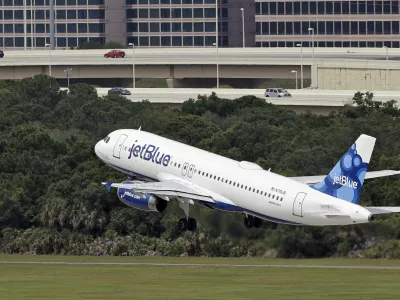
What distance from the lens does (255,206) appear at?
304 ft

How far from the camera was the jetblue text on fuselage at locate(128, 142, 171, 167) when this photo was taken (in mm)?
99312

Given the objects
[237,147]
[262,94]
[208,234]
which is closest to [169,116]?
[237,147]

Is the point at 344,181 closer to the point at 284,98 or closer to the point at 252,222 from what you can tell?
the point at 252,222

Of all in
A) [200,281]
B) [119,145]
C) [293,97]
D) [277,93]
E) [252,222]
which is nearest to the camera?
[200,281]

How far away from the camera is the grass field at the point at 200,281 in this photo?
251 ft

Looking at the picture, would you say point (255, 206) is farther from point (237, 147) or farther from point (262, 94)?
point (262, 94)

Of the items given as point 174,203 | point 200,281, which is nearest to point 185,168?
point 174,203

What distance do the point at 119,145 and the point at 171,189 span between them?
7.71 metres

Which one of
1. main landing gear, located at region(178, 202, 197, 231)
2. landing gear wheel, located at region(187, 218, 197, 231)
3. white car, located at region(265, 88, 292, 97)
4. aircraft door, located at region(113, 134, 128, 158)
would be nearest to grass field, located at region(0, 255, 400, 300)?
main landing gear, located at region(178, 202, 197, 231)

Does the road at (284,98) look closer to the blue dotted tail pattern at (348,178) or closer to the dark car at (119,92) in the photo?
Answer: the dark car at (119,92)

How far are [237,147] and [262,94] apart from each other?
58818 millimetres

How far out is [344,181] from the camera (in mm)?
88875

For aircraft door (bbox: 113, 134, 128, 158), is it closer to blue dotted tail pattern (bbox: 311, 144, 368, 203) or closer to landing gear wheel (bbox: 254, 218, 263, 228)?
landing gear wheel (bbox: 254, 218, 263, 228)

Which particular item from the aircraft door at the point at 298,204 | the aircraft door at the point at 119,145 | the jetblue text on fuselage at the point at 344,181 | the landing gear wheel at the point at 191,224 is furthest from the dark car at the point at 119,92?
the jetblue text on fuselage at the point at 344,181
